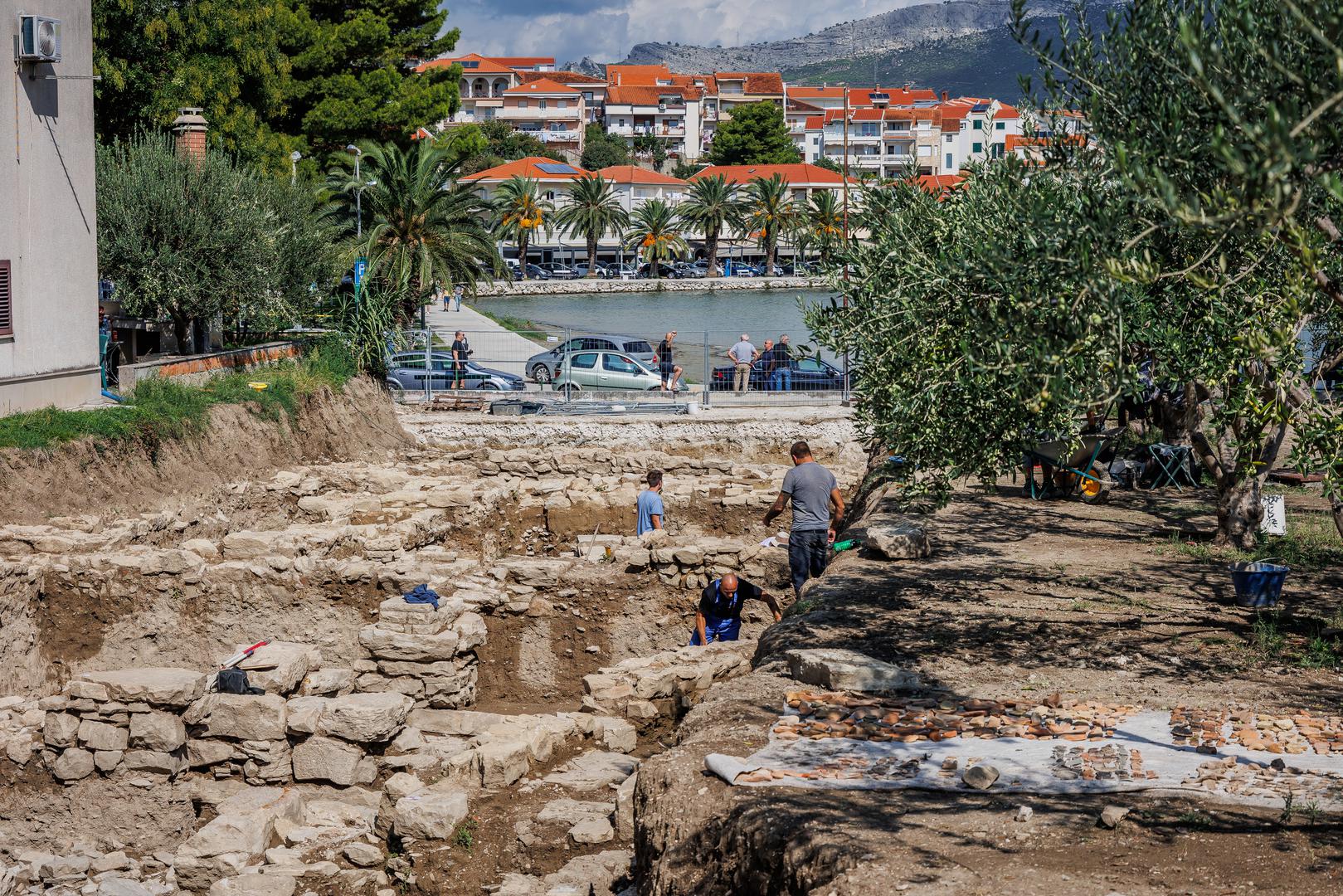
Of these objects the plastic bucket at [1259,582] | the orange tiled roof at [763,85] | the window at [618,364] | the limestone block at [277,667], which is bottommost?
the limestone block at [277,667]

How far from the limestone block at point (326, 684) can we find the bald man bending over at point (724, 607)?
11.2 ft

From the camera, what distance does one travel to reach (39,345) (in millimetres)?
18797

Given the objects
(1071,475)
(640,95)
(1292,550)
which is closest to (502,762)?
(1292,550)

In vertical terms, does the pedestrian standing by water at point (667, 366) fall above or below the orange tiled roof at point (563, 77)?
below

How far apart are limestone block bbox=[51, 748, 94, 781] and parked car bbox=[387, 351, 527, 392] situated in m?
18.9

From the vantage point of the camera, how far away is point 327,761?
10094 millimetres

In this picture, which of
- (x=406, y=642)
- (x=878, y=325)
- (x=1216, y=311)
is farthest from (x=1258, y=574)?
(x=406, y=642)

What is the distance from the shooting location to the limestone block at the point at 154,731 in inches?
394

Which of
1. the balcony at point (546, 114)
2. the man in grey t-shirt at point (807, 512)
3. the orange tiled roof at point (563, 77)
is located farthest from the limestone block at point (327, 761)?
the orange tiled roof at point (563, 77)

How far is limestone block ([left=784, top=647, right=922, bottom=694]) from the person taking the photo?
866cm

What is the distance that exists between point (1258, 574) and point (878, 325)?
3733 mm

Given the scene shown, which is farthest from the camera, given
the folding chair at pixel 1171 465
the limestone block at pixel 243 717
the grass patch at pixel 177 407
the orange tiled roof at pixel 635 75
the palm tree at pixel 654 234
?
the orange tiled roof at pixel 635 75

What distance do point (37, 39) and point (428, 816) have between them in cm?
1450

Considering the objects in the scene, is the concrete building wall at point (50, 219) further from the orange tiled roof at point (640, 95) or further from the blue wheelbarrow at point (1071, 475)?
the orange tiled roof at point (640, 95)
